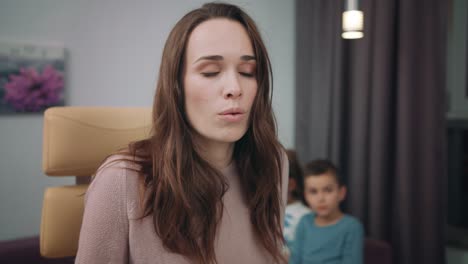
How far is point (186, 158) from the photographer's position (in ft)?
3.01

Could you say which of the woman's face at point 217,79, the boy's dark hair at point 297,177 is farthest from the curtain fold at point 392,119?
the woman's face at point 217,79

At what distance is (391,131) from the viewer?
2.51 meters

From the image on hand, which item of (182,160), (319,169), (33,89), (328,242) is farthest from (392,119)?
(33,89)

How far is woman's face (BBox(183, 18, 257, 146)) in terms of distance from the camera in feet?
2.88

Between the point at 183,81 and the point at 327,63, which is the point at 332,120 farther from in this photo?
the point at 183,81

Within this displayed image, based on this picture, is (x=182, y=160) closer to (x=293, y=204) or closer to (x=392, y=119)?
(x=293, y=204)

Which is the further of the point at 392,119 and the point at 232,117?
the point at 392,119

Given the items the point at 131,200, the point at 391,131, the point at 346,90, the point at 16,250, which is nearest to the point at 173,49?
the point at 131,200

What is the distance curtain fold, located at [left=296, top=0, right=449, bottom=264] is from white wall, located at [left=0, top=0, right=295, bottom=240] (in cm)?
120

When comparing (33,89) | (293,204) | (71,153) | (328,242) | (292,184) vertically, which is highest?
(33,89)

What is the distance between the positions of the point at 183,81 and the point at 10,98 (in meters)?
2.02

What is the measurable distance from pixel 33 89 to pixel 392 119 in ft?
7.00

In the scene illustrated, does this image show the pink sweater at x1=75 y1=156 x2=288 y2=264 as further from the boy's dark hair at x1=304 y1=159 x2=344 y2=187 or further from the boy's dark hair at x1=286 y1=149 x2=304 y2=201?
the boy's dark hair at x1=286 y1=149 x2=304 y2=201

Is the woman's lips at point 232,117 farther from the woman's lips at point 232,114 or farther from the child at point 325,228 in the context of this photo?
the child at point 325,228
